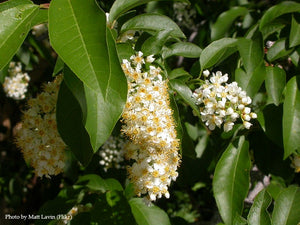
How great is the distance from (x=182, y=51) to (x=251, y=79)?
0.33 meters

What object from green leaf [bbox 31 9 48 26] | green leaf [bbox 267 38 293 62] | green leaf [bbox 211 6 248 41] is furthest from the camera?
green leaf [bbox 211 6 248 41]

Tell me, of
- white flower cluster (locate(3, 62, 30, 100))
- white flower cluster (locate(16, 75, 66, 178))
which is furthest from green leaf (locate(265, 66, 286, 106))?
white flower cluster (locate(3, 62, 30, 100))

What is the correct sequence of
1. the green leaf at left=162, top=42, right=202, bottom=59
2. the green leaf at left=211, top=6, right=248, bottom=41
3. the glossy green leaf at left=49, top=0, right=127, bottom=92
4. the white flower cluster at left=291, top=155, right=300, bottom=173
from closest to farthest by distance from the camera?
the glossy green leaf at left=49, top=0, right=127, bottom=92, the green leaf at left=162, top=42, right=202, bottom=59, the white flower cluster at left=291, top=155, right=300, bottom=173, the green leaf at left=211, top=6, right=248, bottom=41

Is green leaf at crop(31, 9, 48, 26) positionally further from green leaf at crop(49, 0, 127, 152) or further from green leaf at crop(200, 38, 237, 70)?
green leaf at crop(200, 38, 237, 70)

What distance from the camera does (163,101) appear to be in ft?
4.23

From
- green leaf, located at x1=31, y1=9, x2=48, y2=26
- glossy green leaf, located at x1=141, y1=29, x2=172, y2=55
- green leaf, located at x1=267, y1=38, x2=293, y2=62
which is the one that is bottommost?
green leaf, located at x1=267, y1=38, x2=293, y2=62

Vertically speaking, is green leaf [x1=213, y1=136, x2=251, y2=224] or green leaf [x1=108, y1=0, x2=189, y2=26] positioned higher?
green leaf [x1=108, y1=0, x2=189, y2=26]

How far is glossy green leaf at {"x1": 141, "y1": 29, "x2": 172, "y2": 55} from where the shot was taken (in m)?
1.30

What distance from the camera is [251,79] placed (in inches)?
57.9

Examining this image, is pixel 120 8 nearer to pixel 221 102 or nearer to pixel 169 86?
pixel 169 86

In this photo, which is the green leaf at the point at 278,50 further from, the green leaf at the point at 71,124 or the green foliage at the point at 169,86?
the green leaf at the point at 71,124

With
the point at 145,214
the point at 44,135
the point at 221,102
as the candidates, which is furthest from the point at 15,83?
the point at 221,102

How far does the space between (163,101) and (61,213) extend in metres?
0.87

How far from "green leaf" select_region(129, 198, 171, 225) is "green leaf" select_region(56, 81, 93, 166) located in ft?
1.74
